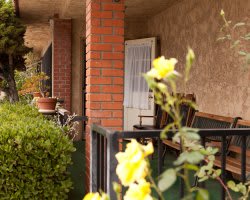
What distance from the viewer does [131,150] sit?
1019 millimetres

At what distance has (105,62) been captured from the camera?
4000mm

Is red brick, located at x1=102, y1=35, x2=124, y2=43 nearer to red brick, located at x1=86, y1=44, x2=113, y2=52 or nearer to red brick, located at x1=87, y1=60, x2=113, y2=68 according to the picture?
red brick, located at x1=86, y1=44, x2=113, y2=52

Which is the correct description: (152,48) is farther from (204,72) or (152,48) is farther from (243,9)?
(243,9)

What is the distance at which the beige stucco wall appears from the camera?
28.4ft

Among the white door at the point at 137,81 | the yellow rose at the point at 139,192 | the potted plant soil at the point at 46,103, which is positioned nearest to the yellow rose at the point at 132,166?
the yellow rose at the point at 139,192

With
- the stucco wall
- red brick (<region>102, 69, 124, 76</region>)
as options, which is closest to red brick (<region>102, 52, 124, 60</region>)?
red brick (<region>102, 69, 124, 76</region>)

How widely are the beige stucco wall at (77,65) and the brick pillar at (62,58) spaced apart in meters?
0.13

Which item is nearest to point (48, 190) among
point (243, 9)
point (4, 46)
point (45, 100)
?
point (45, 100)

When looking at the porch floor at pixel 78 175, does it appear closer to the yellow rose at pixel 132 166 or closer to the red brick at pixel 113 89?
the red brick at pixel 113 89

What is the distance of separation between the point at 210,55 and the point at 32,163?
359cm

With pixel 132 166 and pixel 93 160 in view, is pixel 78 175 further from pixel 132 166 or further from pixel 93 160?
pixel 132 166

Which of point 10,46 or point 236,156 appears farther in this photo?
point 10,46

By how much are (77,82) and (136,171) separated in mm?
7880

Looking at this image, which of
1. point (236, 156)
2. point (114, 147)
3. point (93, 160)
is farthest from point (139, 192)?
point (236, 156)
